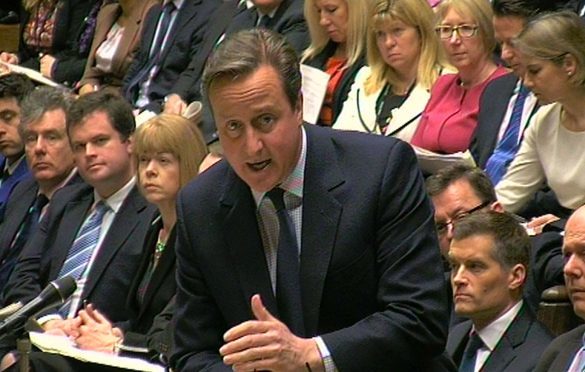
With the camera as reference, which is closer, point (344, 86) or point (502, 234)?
point (502, 234)

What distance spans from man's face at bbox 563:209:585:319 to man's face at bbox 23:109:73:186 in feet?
9.26

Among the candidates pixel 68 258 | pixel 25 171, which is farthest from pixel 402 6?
pixel 25 171

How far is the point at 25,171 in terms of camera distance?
21.0ft

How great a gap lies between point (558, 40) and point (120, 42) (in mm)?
3576

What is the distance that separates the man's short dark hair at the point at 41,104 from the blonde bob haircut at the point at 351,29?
1.05 meters

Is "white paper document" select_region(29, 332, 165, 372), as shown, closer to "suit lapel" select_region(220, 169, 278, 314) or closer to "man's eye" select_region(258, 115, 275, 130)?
"suit lapel" select_region(220, 169, 278, 314)

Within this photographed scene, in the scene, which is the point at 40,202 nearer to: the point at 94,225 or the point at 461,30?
the point at 94,225

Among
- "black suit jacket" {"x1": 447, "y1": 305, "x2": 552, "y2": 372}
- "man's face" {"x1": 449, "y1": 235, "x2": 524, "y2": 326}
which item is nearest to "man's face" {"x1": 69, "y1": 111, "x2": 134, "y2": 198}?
"man's face" {"x1": 449, "y1": 235, "x2": 524, "y2": 326}

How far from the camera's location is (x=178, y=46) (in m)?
7.00

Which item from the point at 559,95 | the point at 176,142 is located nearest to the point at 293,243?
the point at 559,95

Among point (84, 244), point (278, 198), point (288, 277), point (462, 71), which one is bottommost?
point (84, 244)

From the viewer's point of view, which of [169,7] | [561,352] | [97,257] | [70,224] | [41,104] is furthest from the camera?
[169,7]

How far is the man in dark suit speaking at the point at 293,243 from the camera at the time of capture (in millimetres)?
2426

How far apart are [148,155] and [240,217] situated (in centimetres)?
230
